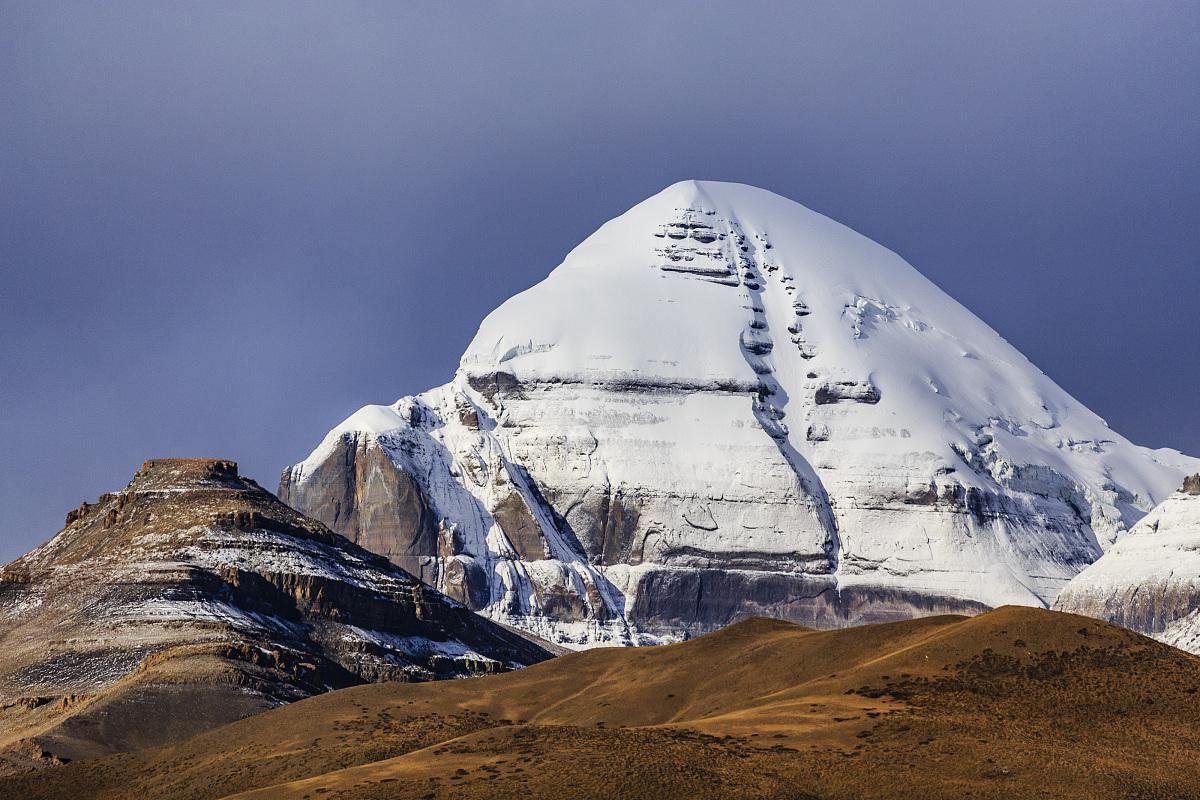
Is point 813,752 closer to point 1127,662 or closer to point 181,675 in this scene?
point 1127,662

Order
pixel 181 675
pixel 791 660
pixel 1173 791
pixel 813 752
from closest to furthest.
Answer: pixel 1173 791
pixel 813 752
pixel 791 660
pixel 181 675

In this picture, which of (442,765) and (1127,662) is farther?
(1127,662)

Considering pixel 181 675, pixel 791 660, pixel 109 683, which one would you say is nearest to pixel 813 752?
pixel 791 660

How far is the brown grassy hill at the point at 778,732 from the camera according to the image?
92750mm

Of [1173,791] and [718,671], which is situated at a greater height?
[718,671]

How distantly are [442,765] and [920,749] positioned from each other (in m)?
23.5

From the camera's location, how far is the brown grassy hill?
304 ft

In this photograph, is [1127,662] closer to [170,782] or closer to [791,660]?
[791,660]

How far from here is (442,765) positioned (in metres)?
97.9

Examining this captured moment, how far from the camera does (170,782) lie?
117 m

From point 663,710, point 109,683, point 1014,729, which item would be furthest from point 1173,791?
point 109,683

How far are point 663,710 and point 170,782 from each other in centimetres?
Answer: 3129

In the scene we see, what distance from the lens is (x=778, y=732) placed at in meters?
101

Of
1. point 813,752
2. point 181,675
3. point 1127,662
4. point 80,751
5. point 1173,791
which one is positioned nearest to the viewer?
point 1173,791
